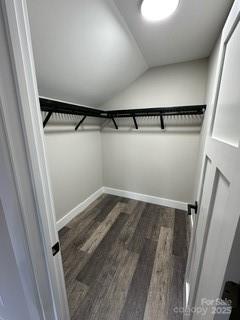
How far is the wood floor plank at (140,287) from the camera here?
109cm

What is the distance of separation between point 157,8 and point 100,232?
2.27m

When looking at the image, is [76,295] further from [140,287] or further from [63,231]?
[63,231]

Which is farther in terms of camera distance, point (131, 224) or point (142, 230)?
point (131, 224)

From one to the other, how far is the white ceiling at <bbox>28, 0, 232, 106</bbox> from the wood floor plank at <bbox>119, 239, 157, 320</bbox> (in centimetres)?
200

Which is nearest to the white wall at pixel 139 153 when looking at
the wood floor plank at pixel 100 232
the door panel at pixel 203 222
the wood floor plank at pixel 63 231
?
the wood floor plank at pixel 63 231

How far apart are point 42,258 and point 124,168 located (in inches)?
80.5

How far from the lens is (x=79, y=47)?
1162 mm

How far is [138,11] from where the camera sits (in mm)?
1051

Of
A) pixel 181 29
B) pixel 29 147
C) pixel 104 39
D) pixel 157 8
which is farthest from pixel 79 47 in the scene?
pixel 29 147

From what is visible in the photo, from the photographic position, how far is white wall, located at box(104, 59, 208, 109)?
185cm

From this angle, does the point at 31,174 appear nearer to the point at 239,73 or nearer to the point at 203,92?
the point at 239,73

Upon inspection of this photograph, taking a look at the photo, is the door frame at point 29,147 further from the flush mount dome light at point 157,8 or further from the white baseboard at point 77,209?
the white baseboard at point 77,209

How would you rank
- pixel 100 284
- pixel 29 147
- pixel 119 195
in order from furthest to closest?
A: pixel 119 195 < pixel 100 284 < pixel 29 147

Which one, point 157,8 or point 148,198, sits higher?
point 157,8
